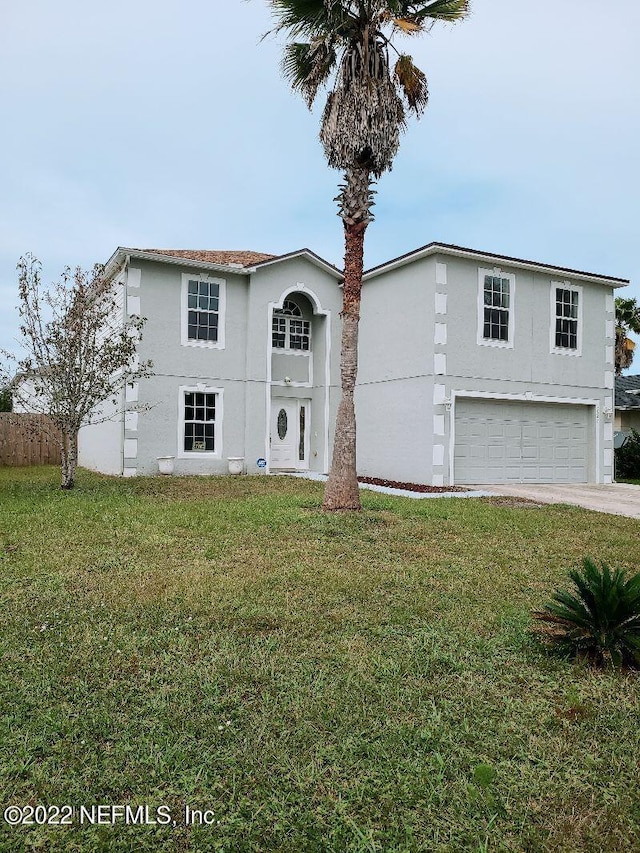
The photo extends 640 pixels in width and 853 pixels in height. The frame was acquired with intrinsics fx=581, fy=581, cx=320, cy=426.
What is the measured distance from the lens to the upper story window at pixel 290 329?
19500 mm

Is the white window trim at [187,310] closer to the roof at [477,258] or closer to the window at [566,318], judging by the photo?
the roof at [477,258]

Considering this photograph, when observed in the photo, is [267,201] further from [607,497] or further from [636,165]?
[607,497]

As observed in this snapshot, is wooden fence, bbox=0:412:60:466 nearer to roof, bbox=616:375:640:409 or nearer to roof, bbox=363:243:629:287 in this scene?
roof, bbox=363:243:629:287

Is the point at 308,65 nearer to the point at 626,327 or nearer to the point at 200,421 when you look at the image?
the point at 200,421

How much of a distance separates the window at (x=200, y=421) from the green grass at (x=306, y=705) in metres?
10.1

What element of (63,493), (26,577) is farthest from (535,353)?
(26,577)

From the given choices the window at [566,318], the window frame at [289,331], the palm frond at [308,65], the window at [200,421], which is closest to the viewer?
the palm frond at [308,65]

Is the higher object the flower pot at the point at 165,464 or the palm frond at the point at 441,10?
the palm frond at the point at 441,10

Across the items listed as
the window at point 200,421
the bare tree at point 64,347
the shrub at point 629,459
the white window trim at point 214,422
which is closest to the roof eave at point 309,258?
the white window trim at point 214,422

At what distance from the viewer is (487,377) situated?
16641mm

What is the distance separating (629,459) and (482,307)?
11.2 meters

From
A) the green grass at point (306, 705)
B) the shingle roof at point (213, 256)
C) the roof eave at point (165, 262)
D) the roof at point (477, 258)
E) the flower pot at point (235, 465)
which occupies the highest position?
the shingle roof at point (213, 256)

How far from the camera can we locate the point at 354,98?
34.8 feet

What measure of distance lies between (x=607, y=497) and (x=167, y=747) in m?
14.1
